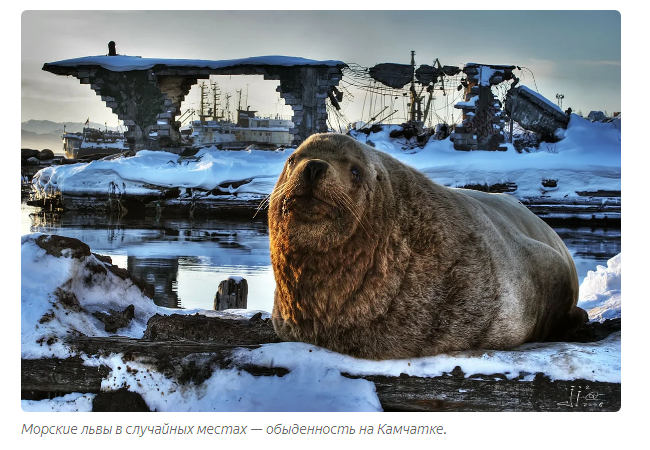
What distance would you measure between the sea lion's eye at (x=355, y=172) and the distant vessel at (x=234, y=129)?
22.0m

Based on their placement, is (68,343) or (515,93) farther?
(515,93)

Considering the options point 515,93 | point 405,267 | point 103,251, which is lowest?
point 103,251

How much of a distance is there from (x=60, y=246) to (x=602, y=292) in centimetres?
560

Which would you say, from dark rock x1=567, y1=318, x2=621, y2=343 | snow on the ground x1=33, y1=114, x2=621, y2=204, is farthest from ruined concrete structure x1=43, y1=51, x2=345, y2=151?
dark rock x1=567, y1=318, x2=621, y2=343

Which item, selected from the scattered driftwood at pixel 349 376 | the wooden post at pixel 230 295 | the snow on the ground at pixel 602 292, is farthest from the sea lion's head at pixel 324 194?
the wooden post at pixel 230 295

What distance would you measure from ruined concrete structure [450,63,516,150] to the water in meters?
8.84

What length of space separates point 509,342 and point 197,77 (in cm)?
2451

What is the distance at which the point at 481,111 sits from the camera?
26078 mm

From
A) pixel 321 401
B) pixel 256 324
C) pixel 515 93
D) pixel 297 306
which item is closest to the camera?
pixel 321 401

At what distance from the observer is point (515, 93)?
2609 centimetres

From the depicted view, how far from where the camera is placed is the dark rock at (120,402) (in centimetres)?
438

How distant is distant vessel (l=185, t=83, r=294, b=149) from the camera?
2882 centimetres
